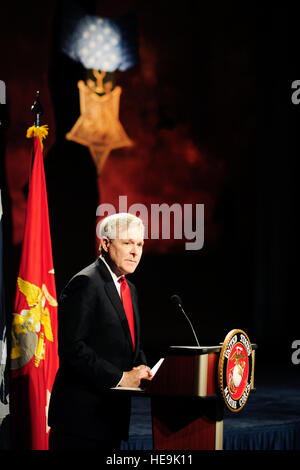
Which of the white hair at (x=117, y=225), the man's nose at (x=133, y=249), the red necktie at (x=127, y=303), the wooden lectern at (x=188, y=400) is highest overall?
the white hair at (x=117, y=225)

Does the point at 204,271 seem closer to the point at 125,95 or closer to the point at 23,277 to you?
the point at 125,95

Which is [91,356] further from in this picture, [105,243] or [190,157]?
[190,157]

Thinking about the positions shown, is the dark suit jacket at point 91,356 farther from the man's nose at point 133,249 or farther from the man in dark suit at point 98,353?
the man's nose at point 133,249

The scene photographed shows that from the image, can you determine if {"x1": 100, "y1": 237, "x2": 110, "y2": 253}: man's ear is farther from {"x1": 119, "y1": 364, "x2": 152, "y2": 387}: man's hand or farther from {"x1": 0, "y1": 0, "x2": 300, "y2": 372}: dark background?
{"x1": 0, "y1": 0, "x2": 300, "y2": 372}: dark background

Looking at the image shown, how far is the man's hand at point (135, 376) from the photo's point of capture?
7.74 ft

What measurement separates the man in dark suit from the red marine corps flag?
1.05 meters

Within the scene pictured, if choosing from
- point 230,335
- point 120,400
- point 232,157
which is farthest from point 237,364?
point 232,157

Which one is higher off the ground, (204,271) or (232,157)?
(232,157)

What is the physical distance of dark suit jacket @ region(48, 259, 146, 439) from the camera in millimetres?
2354

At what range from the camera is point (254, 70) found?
27.3 ft

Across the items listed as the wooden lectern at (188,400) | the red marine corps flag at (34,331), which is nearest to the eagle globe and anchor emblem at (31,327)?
the red marine corps flag at (34,331)

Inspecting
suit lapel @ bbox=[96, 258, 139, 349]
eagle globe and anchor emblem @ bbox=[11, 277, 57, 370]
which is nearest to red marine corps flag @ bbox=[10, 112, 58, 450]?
eagle globe and anchor emblem @ bbox=[11, 277, 57, 370]

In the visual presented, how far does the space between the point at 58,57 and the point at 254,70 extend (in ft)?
8.61

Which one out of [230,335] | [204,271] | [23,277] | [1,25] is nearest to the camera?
[230,335]
